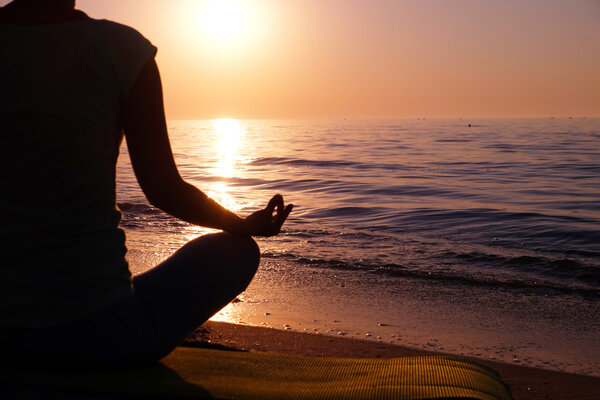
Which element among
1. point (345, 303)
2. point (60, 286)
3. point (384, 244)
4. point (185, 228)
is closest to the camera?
point (60, 286)

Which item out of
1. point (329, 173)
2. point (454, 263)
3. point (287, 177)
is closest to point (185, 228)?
point (454, 263)

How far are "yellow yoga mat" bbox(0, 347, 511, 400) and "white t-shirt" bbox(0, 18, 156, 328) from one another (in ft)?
0.95

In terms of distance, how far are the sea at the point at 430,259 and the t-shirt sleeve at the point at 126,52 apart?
9.85 feet

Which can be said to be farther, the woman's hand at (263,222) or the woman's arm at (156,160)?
the woman's hand at (263,222)

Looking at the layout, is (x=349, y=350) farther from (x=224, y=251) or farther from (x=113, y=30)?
(x=113, y=30)

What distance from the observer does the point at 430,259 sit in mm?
7422

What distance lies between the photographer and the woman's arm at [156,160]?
1636 millimetres

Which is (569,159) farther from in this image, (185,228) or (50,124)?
(50,124)

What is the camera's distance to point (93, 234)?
63.7 inches

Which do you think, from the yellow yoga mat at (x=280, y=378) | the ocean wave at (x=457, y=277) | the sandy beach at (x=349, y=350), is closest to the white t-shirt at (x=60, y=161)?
the yellow yoga mat at (x=280, y=378)

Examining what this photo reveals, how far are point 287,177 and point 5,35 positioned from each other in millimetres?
17154

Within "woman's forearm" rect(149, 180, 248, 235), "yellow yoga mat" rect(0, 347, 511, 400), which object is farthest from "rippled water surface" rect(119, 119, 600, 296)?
"woman's forearm" rect(149, 180, 248, 235)

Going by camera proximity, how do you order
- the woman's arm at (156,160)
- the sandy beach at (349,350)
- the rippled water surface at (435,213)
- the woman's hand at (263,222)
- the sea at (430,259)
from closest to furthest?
the woman's arm at (156,160)
the woman's hand at (263,222)
the sandy beach at (349,350)
the sea at (430,259)
the rippled water surface at (435,213)

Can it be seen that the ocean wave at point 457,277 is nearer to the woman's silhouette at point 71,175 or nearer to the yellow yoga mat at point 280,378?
the yellow yoga mat at point 280,378
